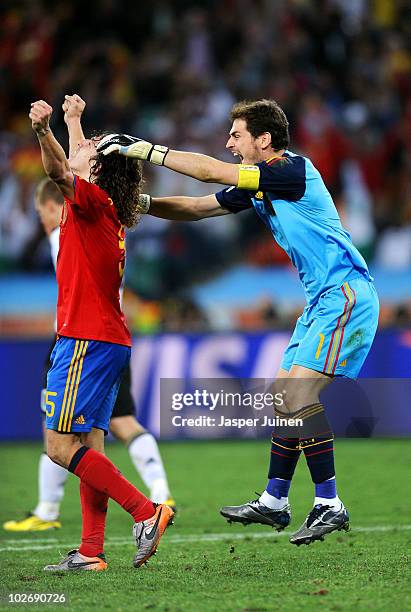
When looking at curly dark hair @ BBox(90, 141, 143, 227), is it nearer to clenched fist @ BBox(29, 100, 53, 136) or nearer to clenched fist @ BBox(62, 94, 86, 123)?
clenched fist @ BBox(62, 94, 86, 123)

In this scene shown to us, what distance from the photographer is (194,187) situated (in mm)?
14195

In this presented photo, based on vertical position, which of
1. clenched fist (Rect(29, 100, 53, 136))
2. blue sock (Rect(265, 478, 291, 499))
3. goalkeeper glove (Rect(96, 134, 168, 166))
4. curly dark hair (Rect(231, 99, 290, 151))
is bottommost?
blue sock (Rect(265, 478, 291, 499))

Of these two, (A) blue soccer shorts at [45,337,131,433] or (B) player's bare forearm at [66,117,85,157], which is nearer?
(A) blue soccer shorts at [45,337,131,433]

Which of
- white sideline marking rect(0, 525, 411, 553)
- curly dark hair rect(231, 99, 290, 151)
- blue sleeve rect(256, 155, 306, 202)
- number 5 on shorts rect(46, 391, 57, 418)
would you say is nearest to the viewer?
number 5 on shorts rect(46, 391, 57, 418)

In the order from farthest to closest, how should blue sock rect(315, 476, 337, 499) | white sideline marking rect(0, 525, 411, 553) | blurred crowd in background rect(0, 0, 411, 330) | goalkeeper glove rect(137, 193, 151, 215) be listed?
1. blurred crowd in background rect(0, 0, 411, 330)
2. white sideline marking rect(0, 525, 411, 553)
3. goalkeeper glove rect(137, 193, 151, 215)
4. blue sock rect(315, 476, 337, 499)

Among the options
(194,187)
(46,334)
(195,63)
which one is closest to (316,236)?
(46,334)

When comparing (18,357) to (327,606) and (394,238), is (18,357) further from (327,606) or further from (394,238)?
(327,606)

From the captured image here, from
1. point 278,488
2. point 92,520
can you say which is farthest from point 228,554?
point 92,520

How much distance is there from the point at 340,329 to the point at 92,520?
5.22 feet

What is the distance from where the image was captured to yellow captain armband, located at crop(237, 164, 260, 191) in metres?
5.18

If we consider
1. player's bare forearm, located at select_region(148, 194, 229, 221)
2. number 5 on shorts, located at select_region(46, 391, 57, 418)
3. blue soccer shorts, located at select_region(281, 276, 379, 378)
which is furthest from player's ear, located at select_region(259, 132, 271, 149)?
number 5 on shorts, located at select_region(46, 391, 57, 418)

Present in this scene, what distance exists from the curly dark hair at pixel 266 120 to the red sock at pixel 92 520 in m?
2.01

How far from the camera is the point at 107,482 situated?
516 cm

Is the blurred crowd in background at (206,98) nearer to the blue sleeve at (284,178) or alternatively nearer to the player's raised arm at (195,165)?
the blue sleeve at (284,178)
